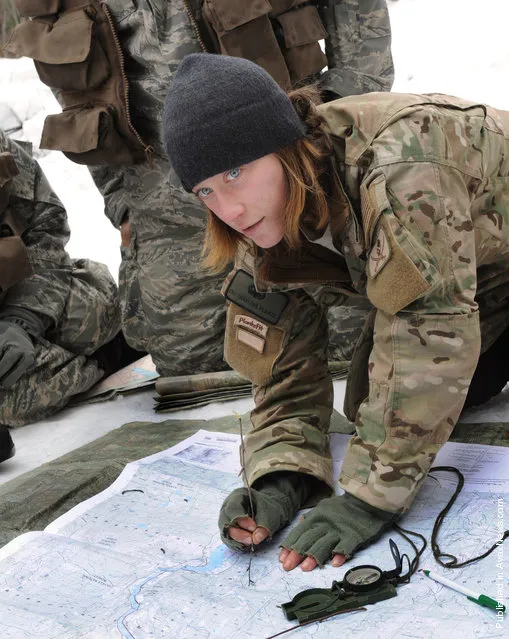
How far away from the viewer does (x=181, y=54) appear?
253cm

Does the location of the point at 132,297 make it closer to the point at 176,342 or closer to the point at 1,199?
the point at 176,342

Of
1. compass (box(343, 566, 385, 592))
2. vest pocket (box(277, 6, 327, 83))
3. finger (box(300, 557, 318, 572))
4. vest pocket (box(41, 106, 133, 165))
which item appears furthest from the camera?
vest pocket (box(41, 106, 133, 165))

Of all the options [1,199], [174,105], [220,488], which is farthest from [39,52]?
[220,488]

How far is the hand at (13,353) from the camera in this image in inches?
103

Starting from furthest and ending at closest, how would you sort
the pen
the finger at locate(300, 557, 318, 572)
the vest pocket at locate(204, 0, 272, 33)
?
1. the vest pocket at locate(204, 0, 272, 33)
2. the finger at locate(300, 557, 318, 572)
3. the pen

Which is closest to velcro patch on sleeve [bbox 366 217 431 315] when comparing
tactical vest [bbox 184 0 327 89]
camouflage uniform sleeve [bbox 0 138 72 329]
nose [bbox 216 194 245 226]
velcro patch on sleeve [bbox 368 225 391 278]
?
velcro patch on sleeve [bbox 368 225 391 278]

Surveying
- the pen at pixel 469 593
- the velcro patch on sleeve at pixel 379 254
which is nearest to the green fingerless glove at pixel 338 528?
the pen at pixel 469 593

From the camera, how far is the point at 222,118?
1.43 m

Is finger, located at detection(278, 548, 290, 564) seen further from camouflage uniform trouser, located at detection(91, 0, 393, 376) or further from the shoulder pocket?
the shoulder pocket

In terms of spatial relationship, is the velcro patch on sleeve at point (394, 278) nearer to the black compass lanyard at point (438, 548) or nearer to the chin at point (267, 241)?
the chin at point (267, 241)

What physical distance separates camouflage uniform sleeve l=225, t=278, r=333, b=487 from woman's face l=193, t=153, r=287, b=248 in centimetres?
39

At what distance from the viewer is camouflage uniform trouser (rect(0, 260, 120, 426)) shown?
9.00ft

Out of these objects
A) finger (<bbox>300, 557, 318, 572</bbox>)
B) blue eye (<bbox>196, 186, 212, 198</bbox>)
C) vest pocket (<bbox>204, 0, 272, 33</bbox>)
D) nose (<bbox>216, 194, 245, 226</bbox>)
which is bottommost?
finger (<bbox>300, 557, 318, 572</bbox>)

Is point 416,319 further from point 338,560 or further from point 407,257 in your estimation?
point 338,560
